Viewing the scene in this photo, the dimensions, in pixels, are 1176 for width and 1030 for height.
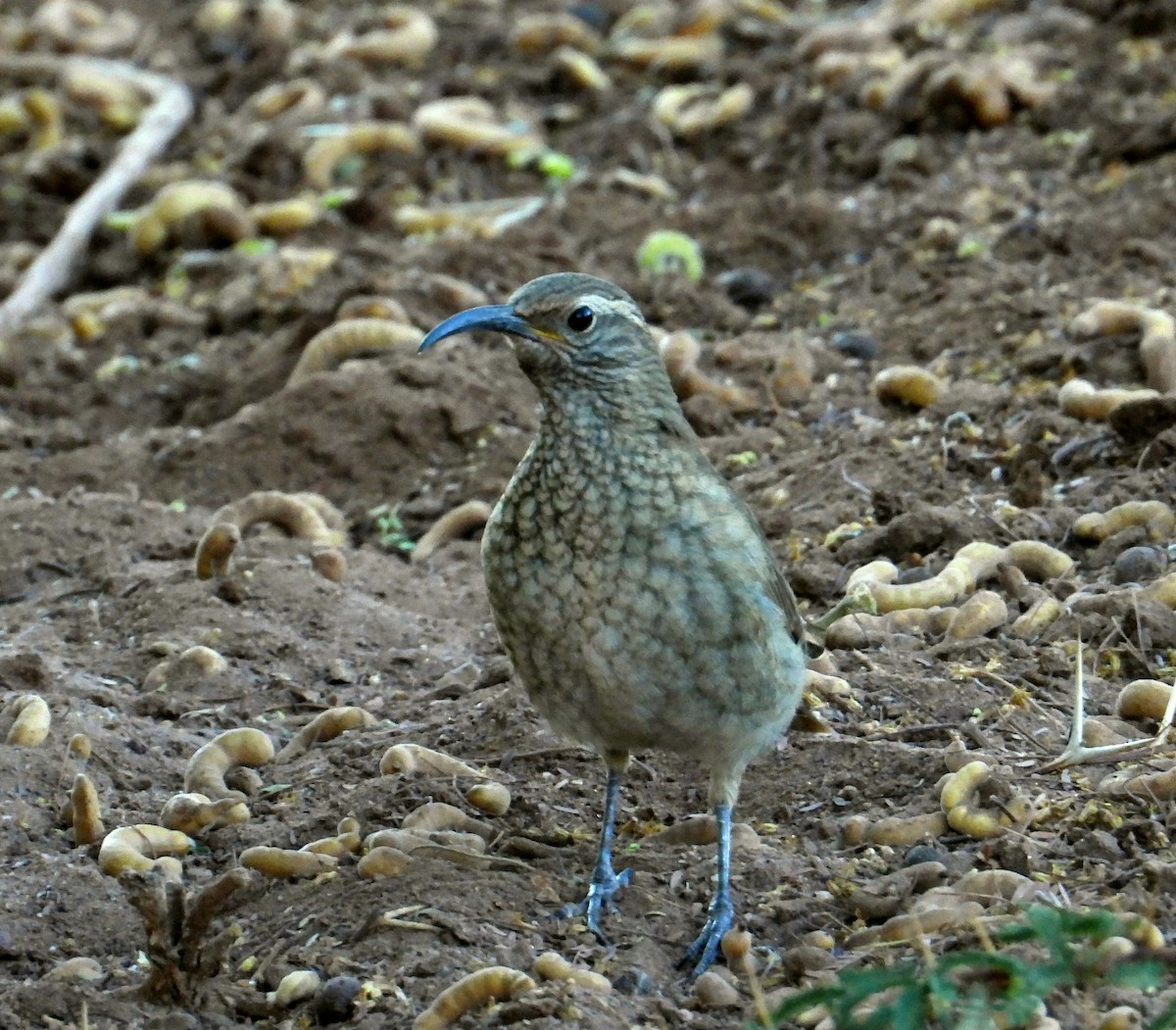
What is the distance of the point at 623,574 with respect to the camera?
13.5ft

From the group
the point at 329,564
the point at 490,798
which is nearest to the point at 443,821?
the point at 490,798

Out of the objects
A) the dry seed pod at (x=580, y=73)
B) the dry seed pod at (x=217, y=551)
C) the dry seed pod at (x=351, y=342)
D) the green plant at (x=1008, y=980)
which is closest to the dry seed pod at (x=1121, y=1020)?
the green plant at (x=1008, y=980)

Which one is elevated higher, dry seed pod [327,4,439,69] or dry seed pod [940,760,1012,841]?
dry seed pod [940,760,1012,841]

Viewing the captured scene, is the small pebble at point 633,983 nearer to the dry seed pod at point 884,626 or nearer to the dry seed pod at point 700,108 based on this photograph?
the dry seed pod at point 884,626

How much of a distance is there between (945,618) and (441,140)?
5.63m

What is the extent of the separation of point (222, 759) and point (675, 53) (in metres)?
6.92

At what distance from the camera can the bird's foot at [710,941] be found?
156 inches

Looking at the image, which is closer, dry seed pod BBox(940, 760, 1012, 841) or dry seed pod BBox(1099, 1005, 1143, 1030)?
dry seed pod BBox(1099, 1005, 1143, 1030)

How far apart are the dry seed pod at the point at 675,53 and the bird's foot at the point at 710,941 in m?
7.60

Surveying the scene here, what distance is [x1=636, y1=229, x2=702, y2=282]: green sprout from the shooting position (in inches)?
336

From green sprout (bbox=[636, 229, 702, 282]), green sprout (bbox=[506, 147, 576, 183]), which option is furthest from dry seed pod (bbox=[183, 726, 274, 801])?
green sprout (bbox=[506, 147, 576, 183])

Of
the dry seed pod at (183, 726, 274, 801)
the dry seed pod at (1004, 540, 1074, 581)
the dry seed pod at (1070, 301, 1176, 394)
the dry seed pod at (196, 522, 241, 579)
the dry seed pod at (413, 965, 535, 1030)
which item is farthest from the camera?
the dry seed pod at (1070, 301, 1176, 394)

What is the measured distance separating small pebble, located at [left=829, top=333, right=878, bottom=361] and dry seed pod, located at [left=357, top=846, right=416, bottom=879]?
12.9ft

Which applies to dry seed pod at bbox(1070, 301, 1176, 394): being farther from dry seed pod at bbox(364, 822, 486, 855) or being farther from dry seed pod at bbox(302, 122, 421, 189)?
dry seed pod at bbox(302, 122, 421, 189)
